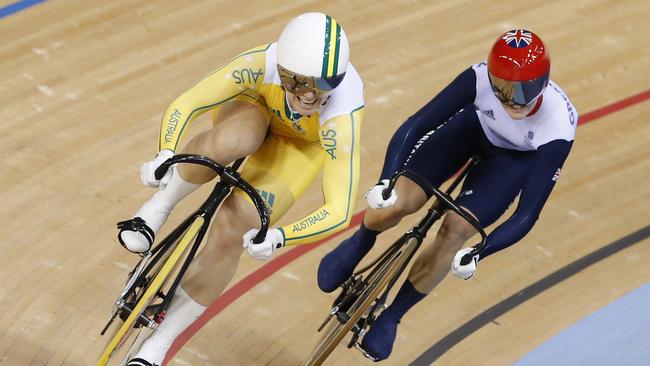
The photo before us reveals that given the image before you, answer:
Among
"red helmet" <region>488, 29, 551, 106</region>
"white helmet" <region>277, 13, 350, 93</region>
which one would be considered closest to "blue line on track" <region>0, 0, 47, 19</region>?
"white helmet" <region>277, 13, 350, 93</region>

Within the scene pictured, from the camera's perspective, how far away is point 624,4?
7336 mm

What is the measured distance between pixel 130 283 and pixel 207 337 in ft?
2.76

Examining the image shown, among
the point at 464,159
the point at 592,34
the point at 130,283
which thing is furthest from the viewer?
the point at 592,34

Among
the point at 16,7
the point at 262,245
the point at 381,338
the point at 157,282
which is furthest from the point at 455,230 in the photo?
the point at 16,7

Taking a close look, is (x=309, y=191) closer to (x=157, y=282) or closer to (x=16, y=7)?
(x=157, y=282)

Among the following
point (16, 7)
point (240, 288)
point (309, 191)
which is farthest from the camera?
point (16, 7)

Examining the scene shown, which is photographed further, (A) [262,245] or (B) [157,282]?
(B) [157,282]

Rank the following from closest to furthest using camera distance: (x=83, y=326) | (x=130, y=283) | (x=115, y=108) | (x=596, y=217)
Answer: (x=130, y=283) → (x=83, y=326) → (x=596, y=217) → (x=115, y=108)

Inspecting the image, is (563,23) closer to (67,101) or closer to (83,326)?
(67,101)

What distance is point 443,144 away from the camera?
4391 mm

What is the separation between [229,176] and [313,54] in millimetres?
496

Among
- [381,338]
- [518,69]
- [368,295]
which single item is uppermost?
[518,69]

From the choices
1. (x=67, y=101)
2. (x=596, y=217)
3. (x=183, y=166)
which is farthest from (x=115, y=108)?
(x=596, y=217)

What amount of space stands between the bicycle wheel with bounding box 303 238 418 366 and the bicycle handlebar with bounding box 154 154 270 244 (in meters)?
0.57
